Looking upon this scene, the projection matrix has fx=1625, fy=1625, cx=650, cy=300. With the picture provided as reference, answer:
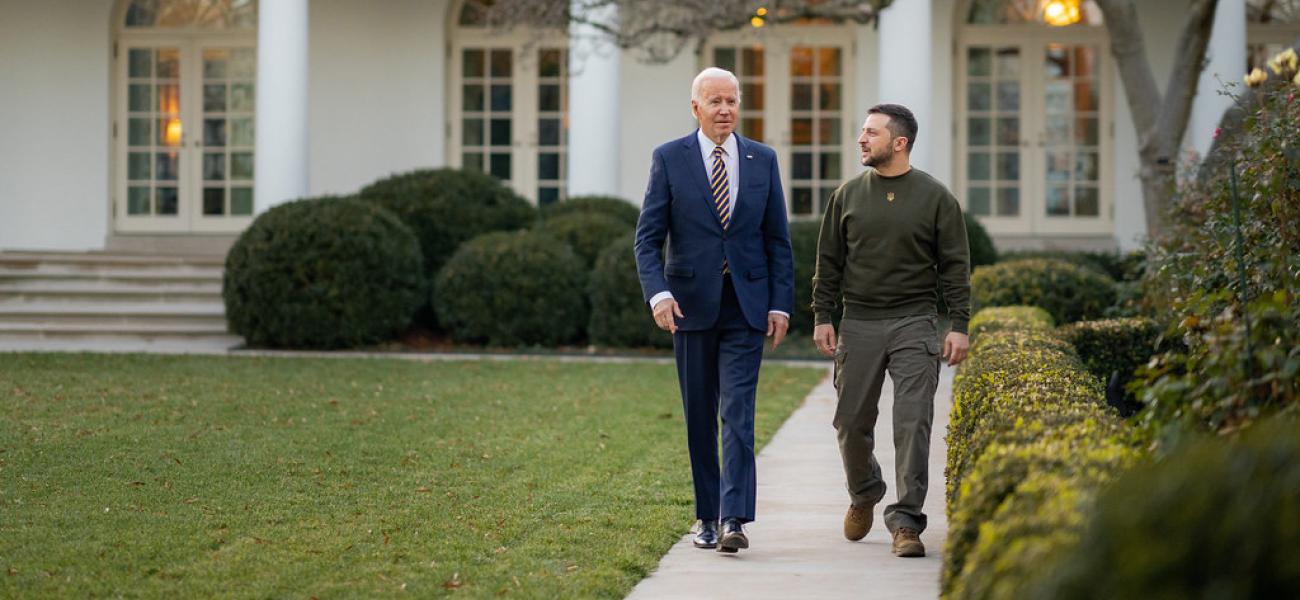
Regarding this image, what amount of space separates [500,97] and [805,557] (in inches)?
623

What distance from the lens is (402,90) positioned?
2091cm

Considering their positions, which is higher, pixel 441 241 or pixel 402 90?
pixel 402 90

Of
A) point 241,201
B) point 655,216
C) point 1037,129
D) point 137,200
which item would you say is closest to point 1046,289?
point 1037,129

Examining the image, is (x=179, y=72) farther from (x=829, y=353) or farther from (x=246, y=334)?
(x=829, y=353)

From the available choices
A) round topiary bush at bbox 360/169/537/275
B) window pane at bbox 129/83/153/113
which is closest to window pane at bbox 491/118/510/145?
round topiary bush at bbox 360/169/537/275

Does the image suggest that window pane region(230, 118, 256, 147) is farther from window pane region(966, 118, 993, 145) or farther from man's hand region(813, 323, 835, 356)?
man's hand region(813, 323, 835, 356)

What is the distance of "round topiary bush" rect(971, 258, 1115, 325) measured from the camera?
44.3 feet

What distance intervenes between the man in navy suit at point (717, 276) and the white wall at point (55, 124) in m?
16.1

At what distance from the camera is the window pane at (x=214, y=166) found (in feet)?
67.7

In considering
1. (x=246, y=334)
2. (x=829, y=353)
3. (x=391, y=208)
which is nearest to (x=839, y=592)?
(x=829, y=353)

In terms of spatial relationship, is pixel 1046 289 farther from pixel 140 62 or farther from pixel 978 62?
pixel 140 62

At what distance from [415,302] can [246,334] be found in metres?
1.66

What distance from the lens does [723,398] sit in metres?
5.94

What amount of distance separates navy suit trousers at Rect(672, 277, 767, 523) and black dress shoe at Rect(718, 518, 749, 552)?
0.04 m
